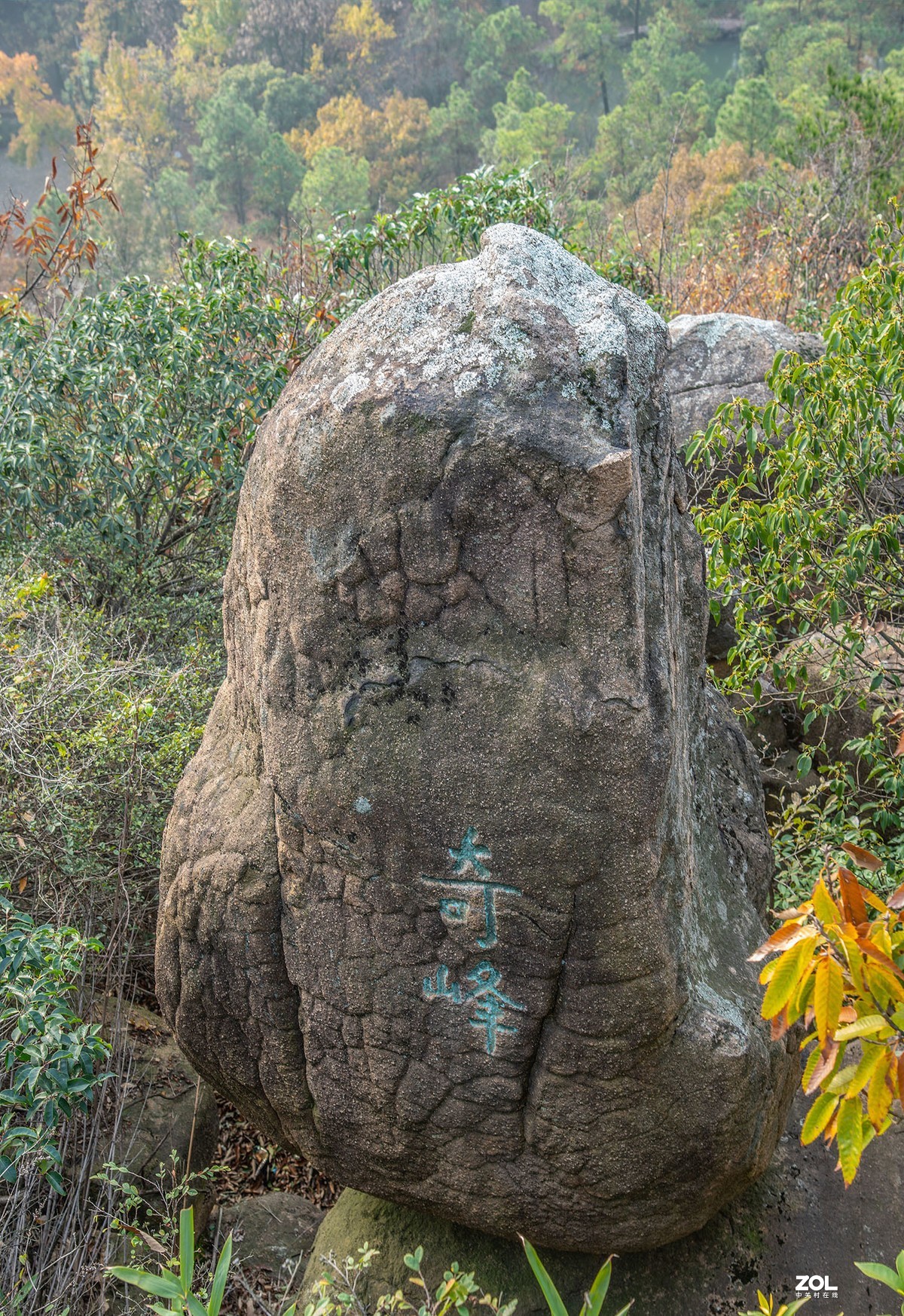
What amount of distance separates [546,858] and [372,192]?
3517cm

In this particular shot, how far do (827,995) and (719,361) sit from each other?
526 centimetres

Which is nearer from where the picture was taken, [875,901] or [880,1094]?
[880,1094]

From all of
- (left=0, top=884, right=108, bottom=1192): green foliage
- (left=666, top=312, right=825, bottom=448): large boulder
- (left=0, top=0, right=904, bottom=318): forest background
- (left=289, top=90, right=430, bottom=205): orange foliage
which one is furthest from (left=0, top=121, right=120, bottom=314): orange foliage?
(left=289, top=90, right=430, bottom=205): orange foliage

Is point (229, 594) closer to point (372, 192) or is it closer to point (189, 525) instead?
point (189, 525)

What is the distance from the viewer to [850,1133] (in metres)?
1.53

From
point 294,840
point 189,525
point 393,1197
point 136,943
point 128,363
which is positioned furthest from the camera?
point 189,525

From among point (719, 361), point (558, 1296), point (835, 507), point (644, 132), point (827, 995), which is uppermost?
point (644, 132)

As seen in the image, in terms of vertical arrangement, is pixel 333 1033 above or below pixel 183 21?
below

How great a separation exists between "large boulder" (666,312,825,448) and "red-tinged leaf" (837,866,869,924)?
4651 mm

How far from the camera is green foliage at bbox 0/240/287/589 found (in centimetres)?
502

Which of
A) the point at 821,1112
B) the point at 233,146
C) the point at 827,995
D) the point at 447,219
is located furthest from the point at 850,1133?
the point at 233,146

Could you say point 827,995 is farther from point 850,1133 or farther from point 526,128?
point 526,128

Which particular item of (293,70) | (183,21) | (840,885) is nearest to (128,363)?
(840,885)

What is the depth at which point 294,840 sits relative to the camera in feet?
7.54
